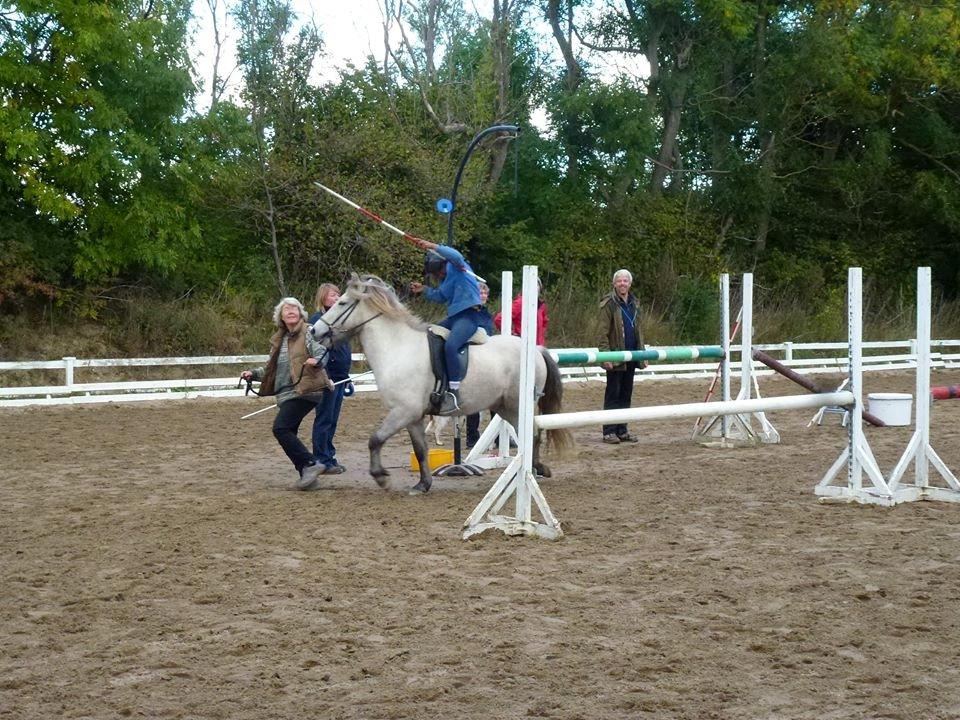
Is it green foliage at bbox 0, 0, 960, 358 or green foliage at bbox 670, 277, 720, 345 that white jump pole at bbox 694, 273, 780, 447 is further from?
green foliage at bbox 670, 277, 720, 345

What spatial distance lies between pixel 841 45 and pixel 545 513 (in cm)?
2759

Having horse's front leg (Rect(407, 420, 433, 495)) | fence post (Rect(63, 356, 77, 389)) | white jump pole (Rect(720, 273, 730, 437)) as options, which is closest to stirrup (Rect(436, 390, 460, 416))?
horse's front leg (Rect(407, 420, 433, 495))

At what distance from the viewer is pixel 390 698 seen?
4332 mm

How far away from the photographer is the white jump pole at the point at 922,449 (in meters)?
8.50

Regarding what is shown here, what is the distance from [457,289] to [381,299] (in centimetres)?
64

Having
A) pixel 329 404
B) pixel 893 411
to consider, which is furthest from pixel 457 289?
pixel 893 411

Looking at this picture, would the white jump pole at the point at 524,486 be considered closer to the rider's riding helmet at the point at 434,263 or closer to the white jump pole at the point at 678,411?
the white jump pole at the point at 678,411

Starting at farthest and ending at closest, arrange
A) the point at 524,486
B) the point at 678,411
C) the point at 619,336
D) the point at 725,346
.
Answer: the point at 619,336 < the point at 725,346 < the point at 678,411 < the point at 524,486

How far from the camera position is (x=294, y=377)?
30.1 feet

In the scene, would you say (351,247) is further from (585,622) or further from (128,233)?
(585,622)

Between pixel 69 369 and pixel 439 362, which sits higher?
pixel 439 362

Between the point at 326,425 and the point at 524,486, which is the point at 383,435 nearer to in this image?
the point at 326,425

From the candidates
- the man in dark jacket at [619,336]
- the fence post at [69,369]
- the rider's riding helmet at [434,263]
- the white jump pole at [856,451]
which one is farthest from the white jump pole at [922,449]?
the fence post at [69,369]

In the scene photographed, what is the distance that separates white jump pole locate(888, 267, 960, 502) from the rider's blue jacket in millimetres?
3479
